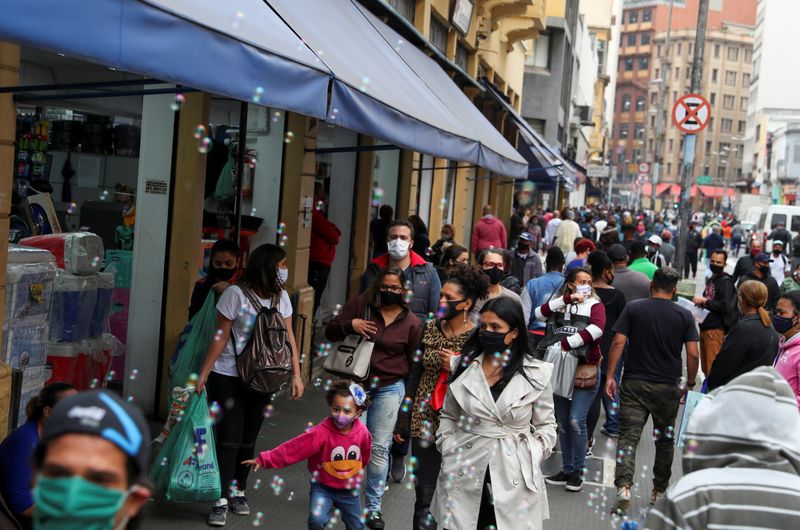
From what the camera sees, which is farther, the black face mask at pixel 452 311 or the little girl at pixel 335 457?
the black face mask at pixel 452 311

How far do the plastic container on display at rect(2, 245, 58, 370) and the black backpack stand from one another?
1.44m

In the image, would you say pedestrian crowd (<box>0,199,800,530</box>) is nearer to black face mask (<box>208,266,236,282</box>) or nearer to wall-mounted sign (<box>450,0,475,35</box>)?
black face mask (<box>208,266,236,282</box>)

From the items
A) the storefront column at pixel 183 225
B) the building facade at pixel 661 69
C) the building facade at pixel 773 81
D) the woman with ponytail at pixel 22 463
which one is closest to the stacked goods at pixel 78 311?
the storefront column at pixel 183 225

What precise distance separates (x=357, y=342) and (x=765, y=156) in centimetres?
9529

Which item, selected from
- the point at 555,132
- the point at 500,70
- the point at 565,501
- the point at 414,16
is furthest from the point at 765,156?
the point at 565,501

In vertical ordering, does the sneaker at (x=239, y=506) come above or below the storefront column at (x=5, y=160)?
below

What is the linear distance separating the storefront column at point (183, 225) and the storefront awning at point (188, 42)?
275 centimetres

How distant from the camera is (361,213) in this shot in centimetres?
1413

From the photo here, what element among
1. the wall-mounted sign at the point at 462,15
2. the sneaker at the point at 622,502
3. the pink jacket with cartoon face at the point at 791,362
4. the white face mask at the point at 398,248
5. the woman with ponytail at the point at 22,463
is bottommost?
the sneaker at the point at 622,502

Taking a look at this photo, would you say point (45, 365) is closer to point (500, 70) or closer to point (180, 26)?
point (180, 26)

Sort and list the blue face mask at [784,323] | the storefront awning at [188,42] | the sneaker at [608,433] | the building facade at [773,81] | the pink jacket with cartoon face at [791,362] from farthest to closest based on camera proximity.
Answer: the building facade at [773,81], the sneaker at [608,433], the blue face mask at [784,323], the pink jacket with cartoon face at [791,362], the storefront awning at [188,42]

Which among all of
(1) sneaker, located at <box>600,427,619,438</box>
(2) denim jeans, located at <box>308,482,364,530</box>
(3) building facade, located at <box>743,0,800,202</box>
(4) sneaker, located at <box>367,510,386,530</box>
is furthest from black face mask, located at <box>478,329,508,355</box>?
(3) building facade, located at <box>743,0,800,202</box>

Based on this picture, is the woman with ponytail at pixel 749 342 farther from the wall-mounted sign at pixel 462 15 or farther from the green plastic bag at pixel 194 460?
the wall-mounted sign at pixel 462 15

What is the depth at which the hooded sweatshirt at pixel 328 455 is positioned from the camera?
5.64 m
